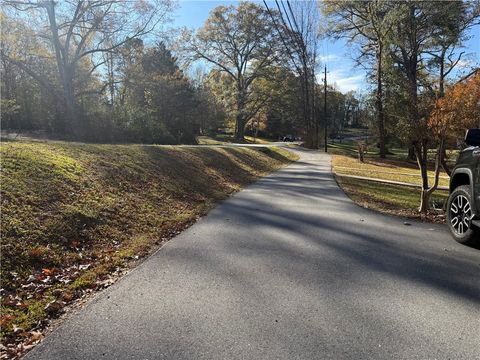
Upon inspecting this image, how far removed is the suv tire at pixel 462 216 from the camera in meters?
5.27

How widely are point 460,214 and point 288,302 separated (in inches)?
146

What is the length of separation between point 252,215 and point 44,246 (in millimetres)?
4152

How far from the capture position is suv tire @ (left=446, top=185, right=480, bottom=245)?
5.27 metres

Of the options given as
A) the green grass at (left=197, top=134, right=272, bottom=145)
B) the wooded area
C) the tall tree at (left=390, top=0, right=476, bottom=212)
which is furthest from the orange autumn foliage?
the green grass at (left=197, top=134, right=272, bottom=145)

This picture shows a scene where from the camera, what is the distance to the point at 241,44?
51156 mm

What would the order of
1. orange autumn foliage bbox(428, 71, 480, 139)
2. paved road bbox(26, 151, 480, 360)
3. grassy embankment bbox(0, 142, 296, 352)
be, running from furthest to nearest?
1. orange autumn foliage bbox(428, 71, 480, 139)
2. grassy embankment bbox(0, 142, 296, 352)
3. paved road bbox(26, 151, 480, 360)

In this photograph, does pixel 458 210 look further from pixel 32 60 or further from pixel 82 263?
pixel 32 60

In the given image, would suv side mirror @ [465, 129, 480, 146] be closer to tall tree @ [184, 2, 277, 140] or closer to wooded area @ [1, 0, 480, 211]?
wooded area @ [1, 0, 480, 211]

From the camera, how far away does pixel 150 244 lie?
18.3 feet

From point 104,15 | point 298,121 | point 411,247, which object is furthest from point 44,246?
point 298,121

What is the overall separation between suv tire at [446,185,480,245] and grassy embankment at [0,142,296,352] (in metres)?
4.63

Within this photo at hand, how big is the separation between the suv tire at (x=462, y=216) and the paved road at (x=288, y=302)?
191 millimetres

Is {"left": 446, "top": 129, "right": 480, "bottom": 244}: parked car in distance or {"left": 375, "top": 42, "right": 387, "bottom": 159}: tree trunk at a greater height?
{"left": 375, "top": 42, "right": 387, "bottom": 159}: tree trunk

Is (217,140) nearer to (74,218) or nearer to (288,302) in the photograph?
(74,218)
